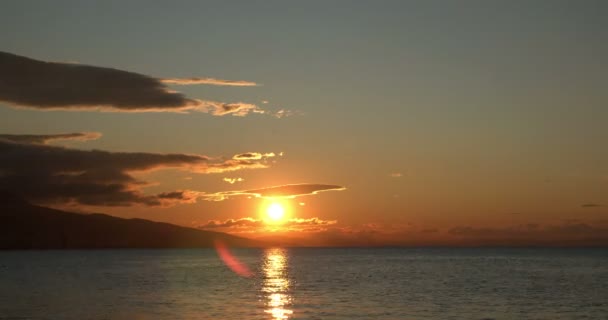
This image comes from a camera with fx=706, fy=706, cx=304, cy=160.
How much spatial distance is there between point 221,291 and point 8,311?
2877 centimetres

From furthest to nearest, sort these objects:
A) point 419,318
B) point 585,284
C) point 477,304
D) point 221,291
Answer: point 585,284 → point 221,291 → point 477,304 → point 419,318

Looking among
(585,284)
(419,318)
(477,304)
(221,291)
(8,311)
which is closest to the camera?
(419,318)

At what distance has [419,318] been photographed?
61.8m

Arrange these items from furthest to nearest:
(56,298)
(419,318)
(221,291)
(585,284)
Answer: (585,284)
(221,291)
(56,298)
(419,318)

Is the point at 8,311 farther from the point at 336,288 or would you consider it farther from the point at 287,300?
the point at 336,288

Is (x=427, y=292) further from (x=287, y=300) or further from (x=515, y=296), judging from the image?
(x=287, y=300)

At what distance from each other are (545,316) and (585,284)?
47124mm

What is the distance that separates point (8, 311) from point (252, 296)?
26544 mm

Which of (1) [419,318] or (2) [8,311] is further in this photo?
(2) [8,311]

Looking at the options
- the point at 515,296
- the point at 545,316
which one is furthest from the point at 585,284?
the point at 545,316

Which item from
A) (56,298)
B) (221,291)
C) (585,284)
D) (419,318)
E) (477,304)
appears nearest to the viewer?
(419,318)

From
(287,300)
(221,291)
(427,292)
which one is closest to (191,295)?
(221,291)

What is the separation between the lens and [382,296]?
3253 inches

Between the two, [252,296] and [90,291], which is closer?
[252,296]
